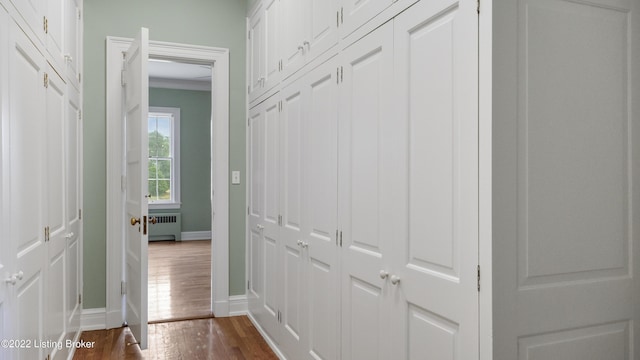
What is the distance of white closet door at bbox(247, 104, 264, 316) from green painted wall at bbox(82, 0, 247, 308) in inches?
5.5

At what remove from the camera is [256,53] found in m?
3.77

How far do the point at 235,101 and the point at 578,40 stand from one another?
9.91ft

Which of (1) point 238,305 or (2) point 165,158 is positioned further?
(2) point 165,158

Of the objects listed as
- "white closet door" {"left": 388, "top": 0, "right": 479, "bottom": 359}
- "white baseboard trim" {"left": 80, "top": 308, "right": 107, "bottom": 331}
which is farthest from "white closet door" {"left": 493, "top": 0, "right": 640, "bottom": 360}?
"white baseboard trim" {"left": 80, "top": 308, "right": 107, "bottom": 331}

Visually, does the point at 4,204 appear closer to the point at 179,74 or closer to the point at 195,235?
the point at 179,74

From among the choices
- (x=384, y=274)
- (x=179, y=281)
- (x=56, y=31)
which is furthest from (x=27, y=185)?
(x=179, y=281)

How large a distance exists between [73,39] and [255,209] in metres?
1.77

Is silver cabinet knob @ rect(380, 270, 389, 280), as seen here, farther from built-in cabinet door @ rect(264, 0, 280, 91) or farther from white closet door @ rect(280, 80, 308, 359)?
built-in cabinet door @ rect(264, 0, 280, 91)

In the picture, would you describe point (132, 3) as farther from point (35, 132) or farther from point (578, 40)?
point (578, 40)

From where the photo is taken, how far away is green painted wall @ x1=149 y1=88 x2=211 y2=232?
8523 millimetres

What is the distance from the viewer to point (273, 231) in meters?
3.22

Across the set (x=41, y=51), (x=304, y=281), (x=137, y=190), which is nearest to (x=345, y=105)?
(x=304, y=281)

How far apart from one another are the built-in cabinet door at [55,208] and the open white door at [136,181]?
0.45 meters

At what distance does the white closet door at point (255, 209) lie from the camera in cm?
355
